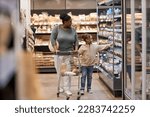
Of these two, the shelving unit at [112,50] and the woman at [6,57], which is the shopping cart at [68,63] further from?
the woman at [6,57]

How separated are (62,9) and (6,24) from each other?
735cm

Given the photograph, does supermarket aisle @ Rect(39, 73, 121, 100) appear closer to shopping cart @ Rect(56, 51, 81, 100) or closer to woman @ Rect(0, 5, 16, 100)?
shopping cart @ Rect(56, 51, 81, 100)

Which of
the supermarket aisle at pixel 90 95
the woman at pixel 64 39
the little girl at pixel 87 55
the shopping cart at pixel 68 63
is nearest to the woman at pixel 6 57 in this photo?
the supermarket aisle at pixel 90 95

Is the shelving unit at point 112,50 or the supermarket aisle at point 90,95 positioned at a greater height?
the shelving unit at point 112,50

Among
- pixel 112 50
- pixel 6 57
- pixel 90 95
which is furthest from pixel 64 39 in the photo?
pixel 6 57

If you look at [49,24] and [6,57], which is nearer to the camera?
[6,57]

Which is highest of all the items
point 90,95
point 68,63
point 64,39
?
point 64,39

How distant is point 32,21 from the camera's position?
777 cm

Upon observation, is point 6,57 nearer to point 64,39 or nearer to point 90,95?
point 64,39

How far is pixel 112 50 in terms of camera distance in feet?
17.4

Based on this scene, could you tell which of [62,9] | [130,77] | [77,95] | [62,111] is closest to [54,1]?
[62,9]

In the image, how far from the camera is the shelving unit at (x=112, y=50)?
4.87 metres

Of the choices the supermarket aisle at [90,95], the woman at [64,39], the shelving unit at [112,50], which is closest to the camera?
the woman at [64,39]

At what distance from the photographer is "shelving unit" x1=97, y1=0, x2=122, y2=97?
16.0 feet
